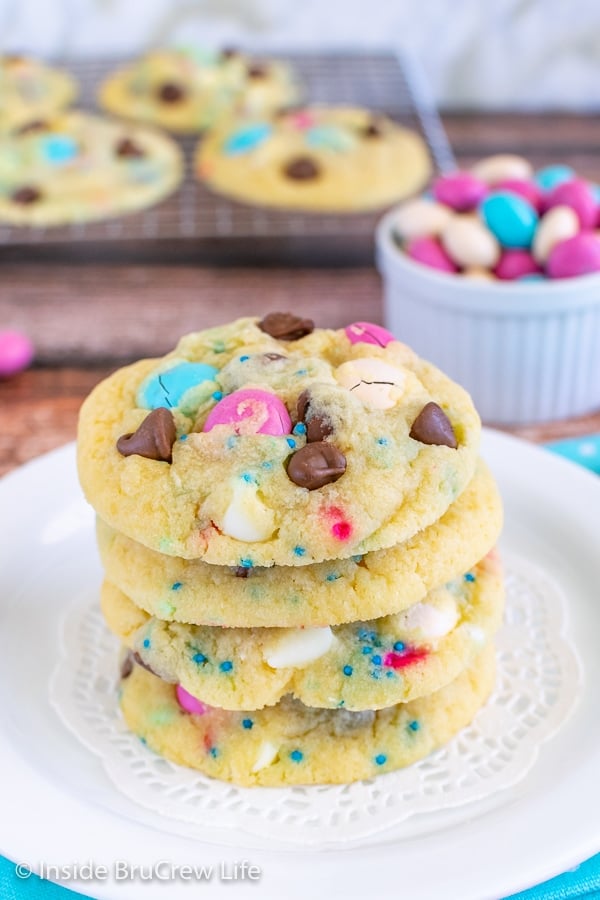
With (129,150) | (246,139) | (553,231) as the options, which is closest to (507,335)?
(553,231)

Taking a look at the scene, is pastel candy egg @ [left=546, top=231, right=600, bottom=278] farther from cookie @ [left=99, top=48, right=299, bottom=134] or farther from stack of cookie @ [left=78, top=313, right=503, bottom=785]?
cookie @ [left=99, top=48, right=299, bottom=134]

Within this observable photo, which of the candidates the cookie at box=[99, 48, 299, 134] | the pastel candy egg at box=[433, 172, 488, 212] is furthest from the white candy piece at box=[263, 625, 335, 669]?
the cookie at box=[99, 48, 299, 134]

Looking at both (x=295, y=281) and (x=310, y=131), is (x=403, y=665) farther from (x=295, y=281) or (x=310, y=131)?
(x=310, y=131)

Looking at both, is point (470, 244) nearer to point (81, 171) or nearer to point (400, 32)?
point (81, 171)

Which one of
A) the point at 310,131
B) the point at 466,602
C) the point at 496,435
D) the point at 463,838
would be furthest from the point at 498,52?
the point at 463,838

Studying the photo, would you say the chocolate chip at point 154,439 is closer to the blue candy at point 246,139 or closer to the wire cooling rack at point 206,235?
the wire cooling rack at point 206,235
